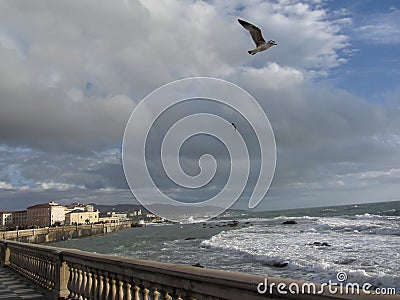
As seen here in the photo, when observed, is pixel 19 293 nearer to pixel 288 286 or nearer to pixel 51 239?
pixel 288 286

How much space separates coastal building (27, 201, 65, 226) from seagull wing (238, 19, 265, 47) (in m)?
122

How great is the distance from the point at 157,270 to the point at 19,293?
488cm

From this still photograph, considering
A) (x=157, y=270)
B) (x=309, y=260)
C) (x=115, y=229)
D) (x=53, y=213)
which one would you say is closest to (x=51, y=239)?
(x=115, y=229)

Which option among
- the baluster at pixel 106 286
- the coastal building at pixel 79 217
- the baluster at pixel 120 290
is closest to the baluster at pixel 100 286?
A: the baluster at pixel 106 286

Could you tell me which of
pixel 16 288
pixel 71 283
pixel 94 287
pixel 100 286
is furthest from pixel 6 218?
pixel 100 286

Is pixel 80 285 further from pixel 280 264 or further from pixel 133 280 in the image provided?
pixel 280 264

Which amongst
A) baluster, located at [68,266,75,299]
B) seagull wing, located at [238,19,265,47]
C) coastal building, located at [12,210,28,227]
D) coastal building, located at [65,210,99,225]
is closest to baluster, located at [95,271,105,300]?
baluster, located at [68,266,75,299]

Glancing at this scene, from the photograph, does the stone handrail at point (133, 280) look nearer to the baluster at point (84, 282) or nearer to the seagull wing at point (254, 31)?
the baluster at point (84, 282)

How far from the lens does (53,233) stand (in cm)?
7538

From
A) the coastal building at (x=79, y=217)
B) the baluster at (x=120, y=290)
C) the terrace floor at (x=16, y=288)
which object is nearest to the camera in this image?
the baluster at (x=120, y=290)

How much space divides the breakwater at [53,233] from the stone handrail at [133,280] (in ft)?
184

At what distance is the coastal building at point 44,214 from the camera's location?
11831cm

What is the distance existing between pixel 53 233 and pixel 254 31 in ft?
255

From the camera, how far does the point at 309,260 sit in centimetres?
2027
